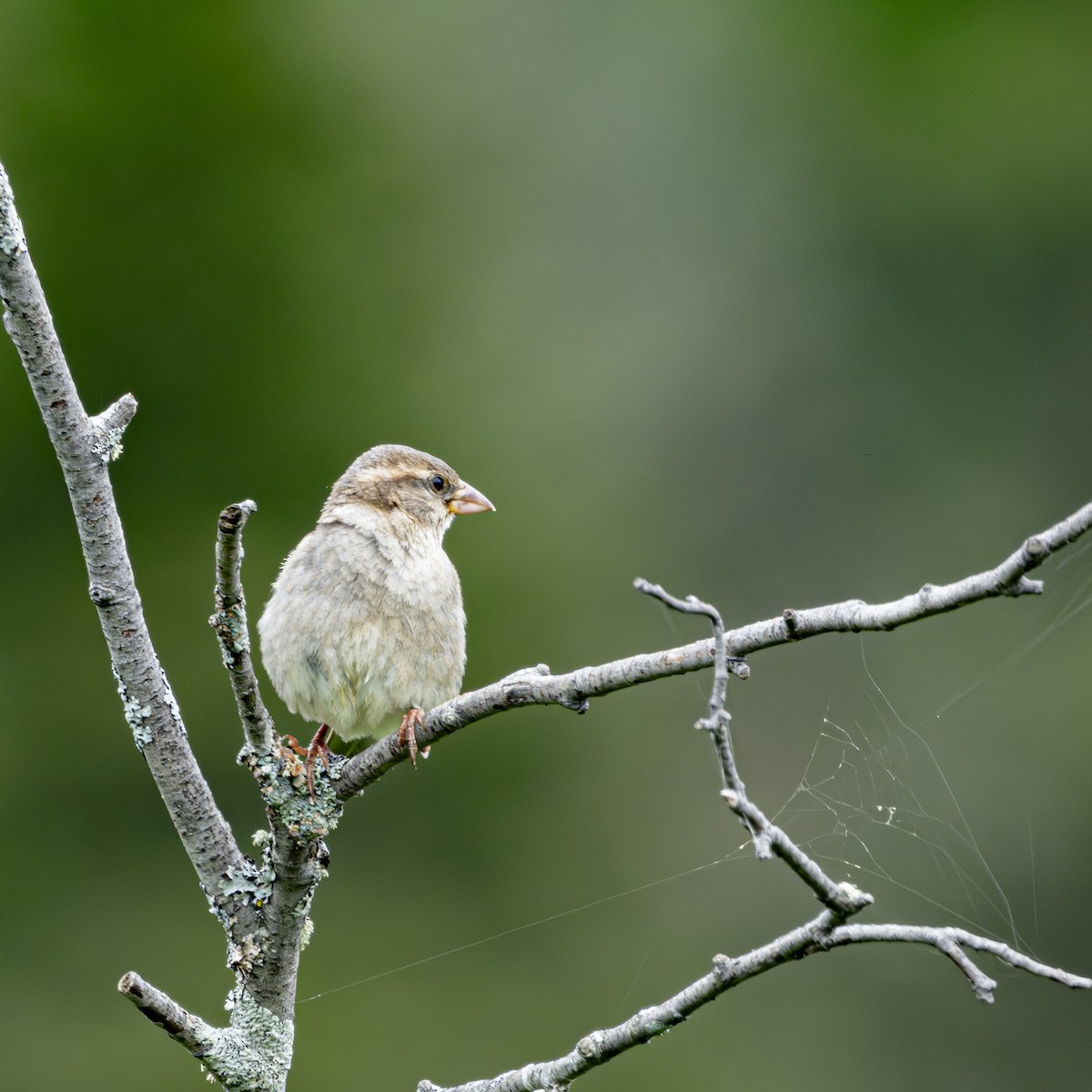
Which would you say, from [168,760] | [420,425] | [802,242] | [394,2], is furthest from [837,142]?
[168,760]

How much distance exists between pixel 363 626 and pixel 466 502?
33.0 inches

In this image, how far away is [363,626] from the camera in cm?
406

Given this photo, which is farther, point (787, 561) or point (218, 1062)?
point (787, 561)

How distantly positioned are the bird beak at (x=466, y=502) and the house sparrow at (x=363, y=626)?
316mm

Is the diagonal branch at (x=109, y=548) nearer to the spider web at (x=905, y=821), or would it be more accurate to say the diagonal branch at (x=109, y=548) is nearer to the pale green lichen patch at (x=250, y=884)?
the pale green lichen patch at (x=250, y=884)

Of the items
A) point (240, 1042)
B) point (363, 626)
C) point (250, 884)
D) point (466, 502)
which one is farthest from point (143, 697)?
point (466, 502)

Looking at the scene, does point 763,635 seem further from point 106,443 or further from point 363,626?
point 363,626

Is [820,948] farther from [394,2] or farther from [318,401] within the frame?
[394,2]

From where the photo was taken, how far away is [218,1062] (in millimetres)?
3033

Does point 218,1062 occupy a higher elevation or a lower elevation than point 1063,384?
lower

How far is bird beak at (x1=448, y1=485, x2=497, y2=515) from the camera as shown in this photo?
4746 mm

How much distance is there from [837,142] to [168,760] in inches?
422

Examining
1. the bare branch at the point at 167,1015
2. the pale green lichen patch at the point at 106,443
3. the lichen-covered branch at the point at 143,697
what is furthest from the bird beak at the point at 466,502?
the bare branch at the point at 167,1015

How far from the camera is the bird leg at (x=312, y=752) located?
10.3 ft
